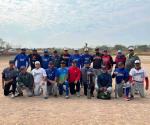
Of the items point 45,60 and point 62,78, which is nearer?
point 62,78

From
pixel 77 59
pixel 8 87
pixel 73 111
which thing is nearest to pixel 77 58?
pixel 77 59

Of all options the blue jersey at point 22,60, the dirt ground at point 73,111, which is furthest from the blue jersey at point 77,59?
the dirt ground at point 73,111

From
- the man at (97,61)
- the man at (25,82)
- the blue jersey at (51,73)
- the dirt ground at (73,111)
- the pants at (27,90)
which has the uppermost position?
the man at (97,61)

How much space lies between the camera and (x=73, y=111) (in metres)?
10.2

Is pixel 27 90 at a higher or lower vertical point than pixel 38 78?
lower

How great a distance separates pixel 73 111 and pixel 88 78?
10.8 ft

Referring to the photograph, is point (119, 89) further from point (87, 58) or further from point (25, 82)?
point (25, 82)

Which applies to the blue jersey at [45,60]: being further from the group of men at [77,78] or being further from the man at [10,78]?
the man at [10,78]

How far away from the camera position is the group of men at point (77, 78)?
13.0 meters

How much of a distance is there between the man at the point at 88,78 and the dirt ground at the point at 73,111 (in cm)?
54

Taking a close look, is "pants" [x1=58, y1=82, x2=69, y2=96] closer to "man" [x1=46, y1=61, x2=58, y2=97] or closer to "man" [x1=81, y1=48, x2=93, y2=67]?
"man" [x1=46, y1=61, x2=58, y2=97]

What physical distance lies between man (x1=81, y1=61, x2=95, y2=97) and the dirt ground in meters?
0.54

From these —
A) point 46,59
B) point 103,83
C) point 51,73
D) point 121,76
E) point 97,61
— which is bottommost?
point 103,83

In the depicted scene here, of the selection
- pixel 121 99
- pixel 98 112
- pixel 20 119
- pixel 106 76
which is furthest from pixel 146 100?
pixel 20 119
